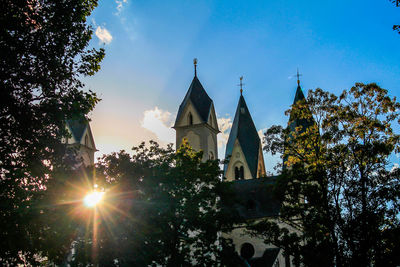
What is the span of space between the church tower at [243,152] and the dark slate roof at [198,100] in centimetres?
582

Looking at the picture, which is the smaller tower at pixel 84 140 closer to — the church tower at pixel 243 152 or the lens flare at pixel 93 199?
the lens flare at pixel 93 199

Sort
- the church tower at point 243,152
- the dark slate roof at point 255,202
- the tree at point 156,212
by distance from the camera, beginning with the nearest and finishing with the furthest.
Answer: the tree at point 156,212, the dark slate roof at point 255,202, the church tower at point 243,152

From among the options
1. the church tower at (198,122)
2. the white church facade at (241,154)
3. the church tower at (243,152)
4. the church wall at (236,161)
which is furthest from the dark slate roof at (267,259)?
the church wall at (236,161)

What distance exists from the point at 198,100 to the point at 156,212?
19.8m

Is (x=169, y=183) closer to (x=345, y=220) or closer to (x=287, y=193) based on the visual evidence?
(x=287, y=193)

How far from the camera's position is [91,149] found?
89.5ft

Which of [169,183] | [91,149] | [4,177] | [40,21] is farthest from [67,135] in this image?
[91,149]

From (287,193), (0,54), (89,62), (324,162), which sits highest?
(89,62)

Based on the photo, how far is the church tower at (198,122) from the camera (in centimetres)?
3145

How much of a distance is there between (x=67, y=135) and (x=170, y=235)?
591 centimetres

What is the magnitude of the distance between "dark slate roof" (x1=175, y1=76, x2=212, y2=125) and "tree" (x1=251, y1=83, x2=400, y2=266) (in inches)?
581

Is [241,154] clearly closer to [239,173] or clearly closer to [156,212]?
[239,173]

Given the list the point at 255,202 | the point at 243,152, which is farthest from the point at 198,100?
the point at 255,202

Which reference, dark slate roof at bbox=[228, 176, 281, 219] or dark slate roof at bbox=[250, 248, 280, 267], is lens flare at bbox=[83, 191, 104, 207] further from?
dark slate roof at bbox=[228, 176, 281, 219]
